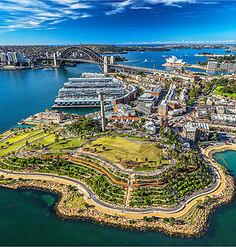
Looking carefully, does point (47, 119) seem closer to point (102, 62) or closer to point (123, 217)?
point (123, 217)

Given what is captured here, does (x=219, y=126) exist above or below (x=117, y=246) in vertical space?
above

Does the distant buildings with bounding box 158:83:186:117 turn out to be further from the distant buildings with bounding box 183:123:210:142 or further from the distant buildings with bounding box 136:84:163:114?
→ the distant buildings with bounding box 183:123:210:142

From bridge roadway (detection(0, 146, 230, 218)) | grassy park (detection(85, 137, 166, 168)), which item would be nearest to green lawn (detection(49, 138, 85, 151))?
grassy park (detection(85, 137, 166, 168))

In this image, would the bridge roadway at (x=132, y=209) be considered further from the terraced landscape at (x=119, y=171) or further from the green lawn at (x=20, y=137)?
the green lawn at (x=20, y=137)

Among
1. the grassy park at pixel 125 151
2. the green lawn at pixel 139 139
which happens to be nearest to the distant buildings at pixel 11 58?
the grassy park at pixel 125 151

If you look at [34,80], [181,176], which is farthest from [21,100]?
[181,176]

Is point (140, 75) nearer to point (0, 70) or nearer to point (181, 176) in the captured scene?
point (181, 176)
